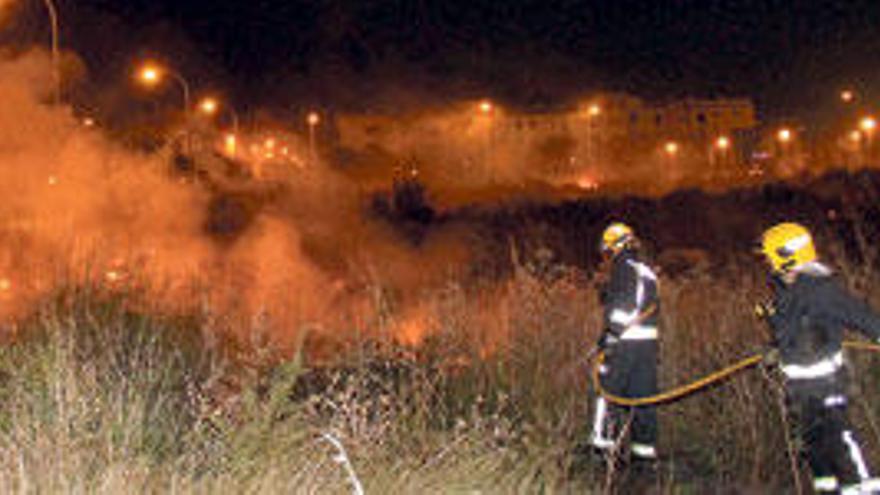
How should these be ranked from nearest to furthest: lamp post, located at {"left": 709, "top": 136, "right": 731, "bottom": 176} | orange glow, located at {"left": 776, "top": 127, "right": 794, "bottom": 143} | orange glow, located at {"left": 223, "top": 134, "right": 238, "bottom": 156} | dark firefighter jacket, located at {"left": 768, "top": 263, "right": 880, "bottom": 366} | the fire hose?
dark firefighter jacket, located at {"left": 768, "top": 263, "right": 880, "bottom": 366} < the fire hose < orange glow, located at {"left": 223, "top": 134, "right": 238, "bottom": 156} < lamp post, located at {"left": 709, "top": 136, "right": 731, "bottom": 176} < orange glow, located at {"left": 776, "top": 127, "right": 794, "bottom": 143}

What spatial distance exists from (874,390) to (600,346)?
2028 mm

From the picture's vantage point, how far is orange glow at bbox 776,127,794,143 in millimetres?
46050

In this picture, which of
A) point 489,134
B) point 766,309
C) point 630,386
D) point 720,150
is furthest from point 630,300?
point 720,150

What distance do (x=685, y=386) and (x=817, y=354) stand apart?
5.56 ft

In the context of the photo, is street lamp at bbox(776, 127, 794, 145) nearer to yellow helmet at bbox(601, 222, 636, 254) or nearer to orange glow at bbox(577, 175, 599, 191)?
orange glow at bbox(577, 175, 599, 191)

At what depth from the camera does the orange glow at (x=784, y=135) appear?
4605cm

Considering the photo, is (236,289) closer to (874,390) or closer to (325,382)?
(325,382)

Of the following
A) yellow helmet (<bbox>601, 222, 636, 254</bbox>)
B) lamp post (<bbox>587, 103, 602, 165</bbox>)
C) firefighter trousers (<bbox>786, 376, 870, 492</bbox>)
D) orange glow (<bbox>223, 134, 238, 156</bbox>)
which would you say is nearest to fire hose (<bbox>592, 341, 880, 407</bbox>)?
firefighter trousers (<bbox>786, 376, 870, 492</bbox>)

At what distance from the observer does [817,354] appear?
5.81m

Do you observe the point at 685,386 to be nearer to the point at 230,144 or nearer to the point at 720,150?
the point at 230,144

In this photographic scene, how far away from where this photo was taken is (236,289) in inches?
429

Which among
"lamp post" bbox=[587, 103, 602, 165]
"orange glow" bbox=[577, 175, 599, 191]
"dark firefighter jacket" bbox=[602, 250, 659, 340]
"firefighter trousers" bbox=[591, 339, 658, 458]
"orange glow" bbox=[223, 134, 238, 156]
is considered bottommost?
"firefighter trousers" bbox=[591, 339, 658, 458]

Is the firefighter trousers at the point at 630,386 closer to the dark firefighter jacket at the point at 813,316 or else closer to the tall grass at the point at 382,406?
the tall grass at the point at 382,406

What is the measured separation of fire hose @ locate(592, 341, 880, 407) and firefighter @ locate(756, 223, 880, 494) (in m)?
0.25
